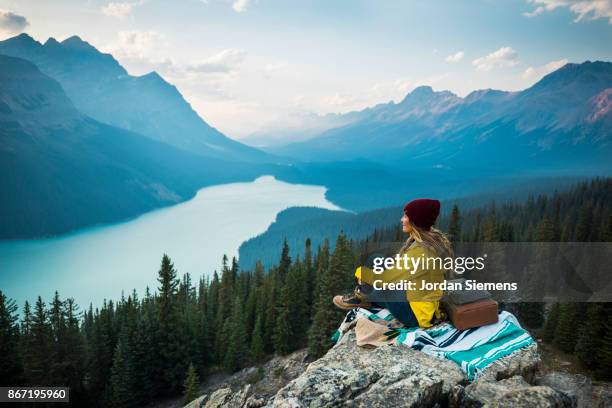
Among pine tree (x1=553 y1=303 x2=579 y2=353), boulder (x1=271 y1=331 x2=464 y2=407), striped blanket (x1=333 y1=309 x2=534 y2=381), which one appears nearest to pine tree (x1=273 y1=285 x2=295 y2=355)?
pine tree (x1=553 y1=303 x2=579 y2=353)

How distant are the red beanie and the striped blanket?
228 centimetres

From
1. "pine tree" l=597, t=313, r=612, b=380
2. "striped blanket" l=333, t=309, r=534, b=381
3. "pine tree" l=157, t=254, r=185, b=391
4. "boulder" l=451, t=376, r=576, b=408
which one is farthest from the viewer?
"pine tree" l=157, t=254, r=185, b=391

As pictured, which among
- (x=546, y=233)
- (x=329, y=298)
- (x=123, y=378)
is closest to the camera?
(x=123, y=378)

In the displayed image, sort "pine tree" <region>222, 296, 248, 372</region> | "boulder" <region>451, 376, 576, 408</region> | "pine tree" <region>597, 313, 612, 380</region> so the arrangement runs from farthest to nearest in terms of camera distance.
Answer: "pine tree" <region>222, 296, 248, 372</region> < "pine tree" <region>597, 313, 612, 380</region> < "boulder" <region>451, 376, 576, 408</region>

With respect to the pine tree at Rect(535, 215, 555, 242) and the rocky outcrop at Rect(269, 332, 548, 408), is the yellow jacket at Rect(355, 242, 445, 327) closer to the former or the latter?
the rocky outcrop at Rect(269, 332, 548, 408)

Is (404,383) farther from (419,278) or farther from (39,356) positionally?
(39,356)

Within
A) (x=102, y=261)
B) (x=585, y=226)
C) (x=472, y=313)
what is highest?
(x=472, y=313)

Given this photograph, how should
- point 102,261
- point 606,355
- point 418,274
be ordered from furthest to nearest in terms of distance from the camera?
point 102,261 < point 606,355 < point 418,274

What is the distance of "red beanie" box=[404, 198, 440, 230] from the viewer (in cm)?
721

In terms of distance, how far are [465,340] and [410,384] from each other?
2.14 metres

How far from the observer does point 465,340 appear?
24.0 ft

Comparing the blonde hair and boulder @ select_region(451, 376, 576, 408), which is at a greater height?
the blonde hair

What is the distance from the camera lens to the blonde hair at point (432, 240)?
23.4 feet

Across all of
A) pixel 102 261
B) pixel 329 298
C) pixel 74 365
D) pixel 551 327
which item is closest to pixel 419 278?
pixel 329 298
